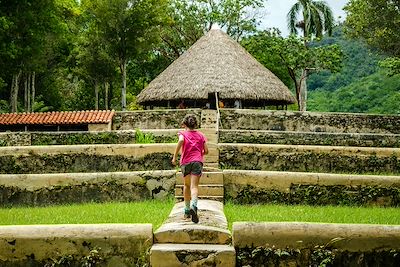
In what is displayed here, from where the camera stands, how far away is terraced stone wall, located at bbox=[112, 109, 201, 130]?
18828mm

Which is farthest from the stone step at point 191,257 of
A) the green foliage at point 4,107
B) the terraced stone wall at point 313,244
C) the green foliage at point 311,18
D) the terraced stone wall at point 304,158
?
the green foliage at point 311,18

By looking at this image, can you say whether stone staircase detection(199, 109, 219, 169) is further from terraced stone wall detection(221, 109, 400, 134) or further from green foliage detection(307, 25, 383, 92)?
green foliage detection(307, 25, 383, 92)

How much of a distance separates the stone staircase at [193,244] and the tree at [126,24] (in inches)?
807

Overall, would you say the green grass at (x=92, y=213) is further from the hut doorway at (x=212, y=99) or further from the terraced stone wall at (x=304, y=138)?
the hut doorway at (x=212, y=99)

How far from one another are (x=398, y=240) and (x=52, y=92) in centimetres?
3235

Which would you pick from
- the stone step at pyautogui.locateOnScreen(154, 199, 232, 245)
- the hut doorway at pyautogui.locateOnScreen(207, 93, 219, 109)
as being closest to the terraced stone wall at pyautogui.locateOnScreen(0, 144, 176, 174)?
the stone step at pyautogui.locateOnScreen(154, 199, 232, 245)

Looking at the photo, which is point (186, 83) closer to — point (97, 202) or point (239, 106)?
point (239, 106)

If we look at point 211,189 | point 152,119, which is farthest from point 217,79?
point 211,189

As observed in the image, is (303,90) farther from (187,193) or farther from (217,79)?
(187,193)

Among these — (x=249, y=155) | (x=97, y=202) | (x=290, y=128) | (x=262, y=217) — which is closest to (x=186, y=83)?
(x=290, y=128)

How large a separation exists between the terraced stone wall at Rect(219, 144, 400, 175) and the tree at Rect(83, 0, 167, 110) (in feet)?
52.4

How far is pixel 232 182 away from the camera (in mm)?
8938

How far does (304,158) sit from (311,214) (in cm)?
326

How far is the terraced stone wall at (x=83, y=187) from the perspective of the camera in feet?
29.7
